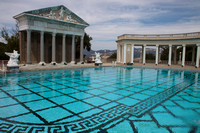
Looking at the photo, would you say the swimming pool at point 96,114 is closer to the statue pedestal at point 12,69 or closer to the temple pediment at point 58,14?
the statue pedestal at point 12,69

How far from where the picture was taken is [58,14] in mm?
22047

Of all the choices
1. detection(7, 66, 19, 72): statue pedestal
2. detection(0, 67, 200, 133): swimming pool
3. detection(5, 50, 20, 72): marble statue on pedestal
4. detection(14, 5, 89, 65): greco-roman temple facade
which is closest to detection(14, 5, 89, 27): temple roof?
detection(14, 5, 89, 65): greco-roman temple facade

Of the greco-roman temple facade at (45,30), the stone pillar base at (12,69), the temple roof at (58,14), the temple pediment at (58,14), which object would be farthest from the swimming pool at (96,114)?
the temple pediment at (58,14)

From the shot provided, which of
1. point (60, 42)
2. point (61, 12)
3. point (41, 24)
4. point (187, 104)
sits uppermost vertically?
point (61, 12)

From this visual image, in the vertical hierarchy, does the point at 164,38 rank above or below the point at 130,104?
above

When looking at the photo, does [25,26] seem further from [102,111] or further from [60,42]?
[102,111]

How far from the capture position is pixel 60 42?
86.4 ft

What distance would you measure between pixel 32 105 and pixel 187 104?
6.57 meters

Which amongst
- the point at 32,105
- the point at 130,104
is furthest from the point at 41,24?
the point at 130,104

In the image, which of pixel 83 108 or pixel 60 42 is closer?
pixel 83 108

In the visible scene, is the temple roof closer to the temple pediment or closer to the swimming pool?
the temple pediment

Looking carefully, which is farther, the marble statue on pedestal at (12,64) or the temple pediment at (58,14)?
the temple pediment at (58,14)

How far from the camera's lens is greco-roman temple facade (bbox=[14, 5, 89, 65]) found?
18891mm

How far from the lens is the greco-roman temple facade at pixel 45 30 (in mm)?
18891
